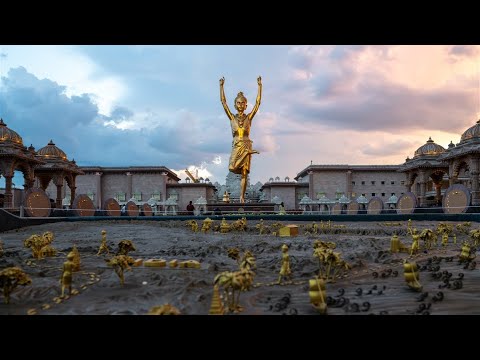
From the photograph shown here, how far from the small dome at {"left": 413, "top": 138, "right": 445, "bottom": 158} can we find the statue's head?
14.0 metres

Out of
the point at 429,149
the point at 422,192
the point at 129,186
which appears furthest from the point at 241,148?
the point at 129,186

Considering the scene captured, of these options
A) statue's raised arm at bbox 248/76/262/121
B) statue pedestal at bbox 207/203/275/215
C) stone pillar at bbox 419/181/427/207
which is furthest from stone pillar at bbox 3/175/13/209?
stone pillar at bbox 419/181/427/207

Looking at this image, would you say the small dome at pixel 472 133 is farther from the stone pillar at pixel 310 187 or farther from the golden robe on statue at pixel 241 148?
the stone pillar at pixel 310 187

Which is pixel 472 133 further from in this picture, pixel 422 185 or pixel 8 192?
pixel 8 192

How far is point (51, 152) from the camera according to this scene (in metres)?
21.9

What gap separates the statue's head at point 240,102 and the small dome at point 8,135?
1207 cm

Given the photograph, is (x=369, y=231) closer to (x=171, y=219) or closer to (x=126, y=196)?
(x=171, y=219)

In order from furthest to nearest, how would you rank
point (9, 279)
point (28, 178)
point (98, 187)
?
point (98, 187)
point (28, 178)
point (9, 279)

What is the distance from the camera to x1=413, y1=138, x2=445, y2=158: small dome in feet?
84.7

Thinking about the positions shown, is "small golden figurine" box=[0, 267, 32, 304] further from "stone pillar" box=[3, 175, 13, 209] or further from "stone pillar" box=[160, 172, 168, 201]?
"stone pillar" box=[160, 172, 168, 201]

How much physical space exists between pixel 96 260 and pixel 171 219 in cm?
1012

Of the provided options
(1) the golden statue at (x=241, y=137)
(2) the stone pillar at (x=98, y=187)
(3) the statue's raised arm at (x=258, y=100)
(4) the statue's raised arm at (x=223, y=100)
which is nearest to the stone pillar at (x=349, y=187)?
(1) the golden statue at (x=241, y=137)

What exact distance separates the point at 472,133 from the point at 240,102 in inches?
521
